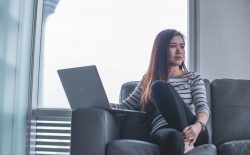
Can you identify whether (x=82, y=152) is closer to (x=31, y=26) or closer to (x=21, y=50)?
(x=21, y=50)

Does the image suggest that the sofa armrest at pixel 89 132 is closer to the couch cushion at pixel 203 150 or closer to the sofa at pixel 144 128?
the sofa at pixel 144 128

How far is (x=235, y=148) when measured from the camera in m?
1.72

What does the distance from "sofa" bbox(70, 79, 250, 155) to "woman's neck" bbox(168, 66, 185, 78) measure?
0.28m

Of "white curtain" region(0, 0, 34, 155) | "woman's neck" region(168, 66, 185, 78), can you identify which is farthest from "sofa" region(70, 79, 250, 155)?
"white curtain" region(0, 0, 34, 155)

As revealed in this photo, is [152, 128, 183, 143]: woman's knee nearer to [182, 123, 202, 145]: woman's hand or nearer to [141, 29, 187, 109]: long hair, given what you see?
[182, 123, 202, 145]: woman's hand

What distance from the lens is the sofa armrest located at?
161 cm

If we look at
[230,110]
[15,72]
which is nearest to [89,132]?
[15,72]

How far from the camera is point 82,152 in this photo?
1609 millimetres

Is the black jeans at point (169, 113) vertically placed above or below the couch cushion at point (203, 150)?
above

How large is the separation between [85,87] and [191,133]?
57cm

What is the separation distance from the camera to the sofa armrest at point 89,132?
1.61 metres

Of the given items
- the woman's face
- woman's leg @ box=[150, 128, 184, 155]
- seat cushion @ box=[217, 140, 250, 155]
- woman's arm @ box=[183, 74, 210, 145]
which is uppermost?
the woman's face

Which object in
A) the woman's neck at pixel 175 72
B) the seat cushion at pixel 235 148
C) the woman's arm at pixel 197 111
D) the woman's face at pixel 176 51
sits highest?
the woman's face at pixel 176 51

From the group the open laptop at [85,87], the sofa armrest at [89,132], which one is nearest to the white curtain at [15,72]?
the open laptop at [85,87]
